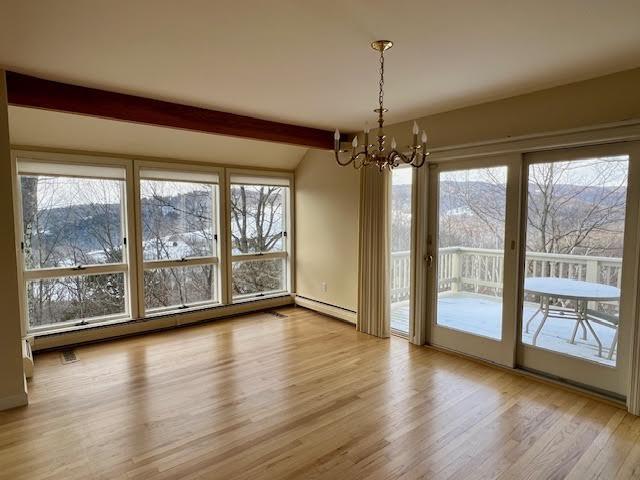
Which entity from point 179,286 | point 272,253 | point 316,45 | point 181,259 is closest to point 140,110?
point 316,45

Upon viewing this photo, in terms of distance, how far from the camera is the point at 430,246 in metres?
4.15

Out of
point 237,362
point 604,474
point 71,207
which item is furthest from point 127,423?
point 604,474

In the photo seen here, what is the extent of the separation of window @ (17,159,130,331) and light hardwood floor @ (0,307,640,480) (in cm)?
57

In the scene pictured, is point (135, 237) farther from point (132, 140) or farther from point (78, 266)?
point (132, 140)

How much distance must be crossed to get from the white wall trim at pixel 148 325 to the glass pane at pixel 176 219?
78 centimetres

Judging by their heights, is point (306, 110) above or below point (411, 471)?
above

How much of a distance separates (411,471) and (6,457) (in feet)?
7.83

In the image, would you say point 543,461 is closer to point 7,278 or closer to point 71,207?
point 7,278

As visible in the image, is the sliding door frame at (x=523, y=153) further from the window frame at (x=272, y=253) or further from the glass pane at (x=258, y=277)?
the glass pane at (x=258, y=277)

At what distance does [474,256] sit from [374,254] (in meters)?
1.17

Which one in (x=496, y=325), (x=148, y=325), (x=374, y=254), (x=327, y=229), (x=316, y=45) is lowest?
(x=148, y=325)

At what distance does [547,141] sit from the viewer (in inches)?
122

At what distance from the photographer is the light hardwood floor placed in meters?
2.20

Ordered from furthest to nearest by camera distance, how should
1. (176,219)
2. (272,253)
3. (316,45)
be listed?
1. (272,253)
2. (176,219)
3. (316,45)
